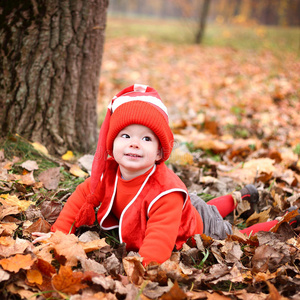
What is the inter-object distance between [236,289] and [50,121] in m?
2.15

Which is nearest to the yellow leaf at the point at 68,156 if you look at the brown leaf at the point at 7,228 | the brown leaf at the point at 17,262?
the brown leaf at the point at 7,228

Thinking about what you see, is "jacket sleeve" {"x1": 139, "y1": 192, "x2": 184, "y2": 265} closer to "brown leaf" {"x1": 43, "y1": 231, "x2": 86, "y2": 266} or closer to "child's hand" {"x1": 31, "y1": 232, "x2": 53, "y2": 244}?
"brown leaf" {"x1": 43, "y1": 231, "x2": 86, "y2": 266}

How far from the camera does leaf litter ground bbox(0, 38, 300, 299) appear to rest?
1545 millimetres

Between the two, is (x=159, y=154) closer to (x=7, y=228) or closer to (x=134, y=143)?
(x=134, y=143)

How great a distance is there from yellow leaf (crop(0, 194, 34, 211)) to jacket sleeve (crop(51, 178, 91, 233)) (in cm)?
27

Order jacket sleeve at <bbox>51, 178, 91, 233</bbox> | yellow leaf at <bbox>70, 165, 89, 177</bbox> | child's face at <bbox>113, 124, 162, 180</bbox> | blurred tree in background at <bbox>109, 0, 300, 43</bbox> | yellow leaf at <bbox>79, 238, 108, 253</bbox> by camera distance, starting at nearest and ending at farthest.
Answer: yellow leaf at <bbox>79, 238, 108, 253</bbox> < child's face at <bbox>113, 124, 162, 180</bbox> < jacket sleeve at <bbox>51, 178, 91, 233</bbox> < yellow leaf at <bbox>70, 165, 89, 177</bbox> < blurred tree in background at <bbox>109, 0, 300, 43</bbox>

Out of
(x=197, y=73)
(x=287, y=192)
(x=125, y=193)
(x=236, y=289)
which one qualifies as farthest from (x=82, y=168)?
(x=197, y=73)

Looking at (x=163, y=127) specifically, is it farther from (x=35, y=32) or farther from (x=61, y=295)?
(x=35, y=32)

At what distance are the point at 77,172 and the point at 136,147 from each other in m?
1.06

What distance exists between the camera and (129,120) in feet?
6.25

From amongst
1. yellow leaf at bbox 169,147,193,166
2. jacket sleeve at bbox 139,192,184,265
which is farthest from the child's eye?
yellow leaf at bbox 169,147,193,166

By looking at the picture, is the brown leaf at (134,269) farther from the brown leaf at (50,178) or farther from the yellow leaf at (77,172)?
the yellow leaf at (77,172)

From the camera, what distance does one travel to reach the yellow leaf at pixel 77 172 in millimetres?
2779

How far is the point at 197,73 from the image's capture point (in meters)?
9.49
